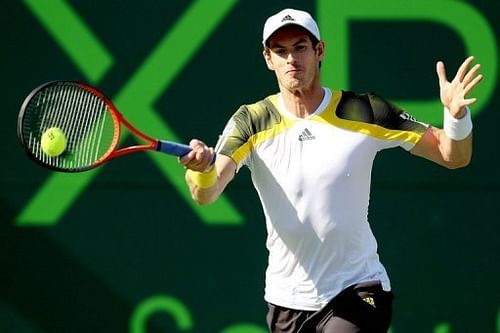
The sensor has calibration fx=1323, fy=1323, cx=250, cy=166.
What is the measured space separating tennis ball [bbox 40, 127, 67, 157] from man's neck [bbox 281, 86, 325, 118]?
80cm

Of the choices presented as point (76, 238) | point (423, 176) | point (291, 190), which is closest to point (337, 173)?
point (291, 190)

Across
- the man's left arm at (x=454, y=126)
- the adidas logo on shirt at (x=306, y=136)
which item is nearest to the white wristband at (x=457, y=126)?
the man's left arm at (x=454, y=126)

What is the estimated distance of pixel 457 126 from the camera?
4.41 meters

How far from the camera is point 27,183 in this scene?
6.02 metres

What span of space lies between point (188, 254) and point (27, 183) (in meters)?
0.80

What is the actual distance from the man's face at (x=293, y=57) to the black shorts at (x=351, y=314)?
73 cm

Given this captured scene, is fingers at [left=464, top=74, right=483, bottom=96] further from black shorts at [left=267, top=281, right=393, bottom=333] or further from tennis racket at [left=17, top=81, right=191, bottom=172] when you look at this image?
tennis racket at [left=17, top=81, right=191, bottom=172]

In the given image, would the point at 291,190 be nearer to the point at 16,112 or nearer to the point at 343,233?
the point at 343,233

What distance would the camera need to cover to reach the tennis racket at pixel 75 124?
4252 millimetres

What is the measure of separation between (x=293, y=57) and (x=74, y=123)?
30.6 inches

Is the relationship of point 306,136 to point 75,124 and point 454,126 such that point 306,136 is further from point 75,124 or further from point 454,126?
point 75,124

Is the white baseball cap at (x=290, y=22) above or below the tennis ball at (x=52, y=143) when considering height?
below

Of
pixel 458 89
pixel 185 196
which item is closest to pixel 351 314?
pixel 458 89

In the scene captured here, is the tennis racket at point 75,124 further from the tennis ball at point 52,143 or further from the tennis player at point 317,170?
the tennis player at point 317,170
